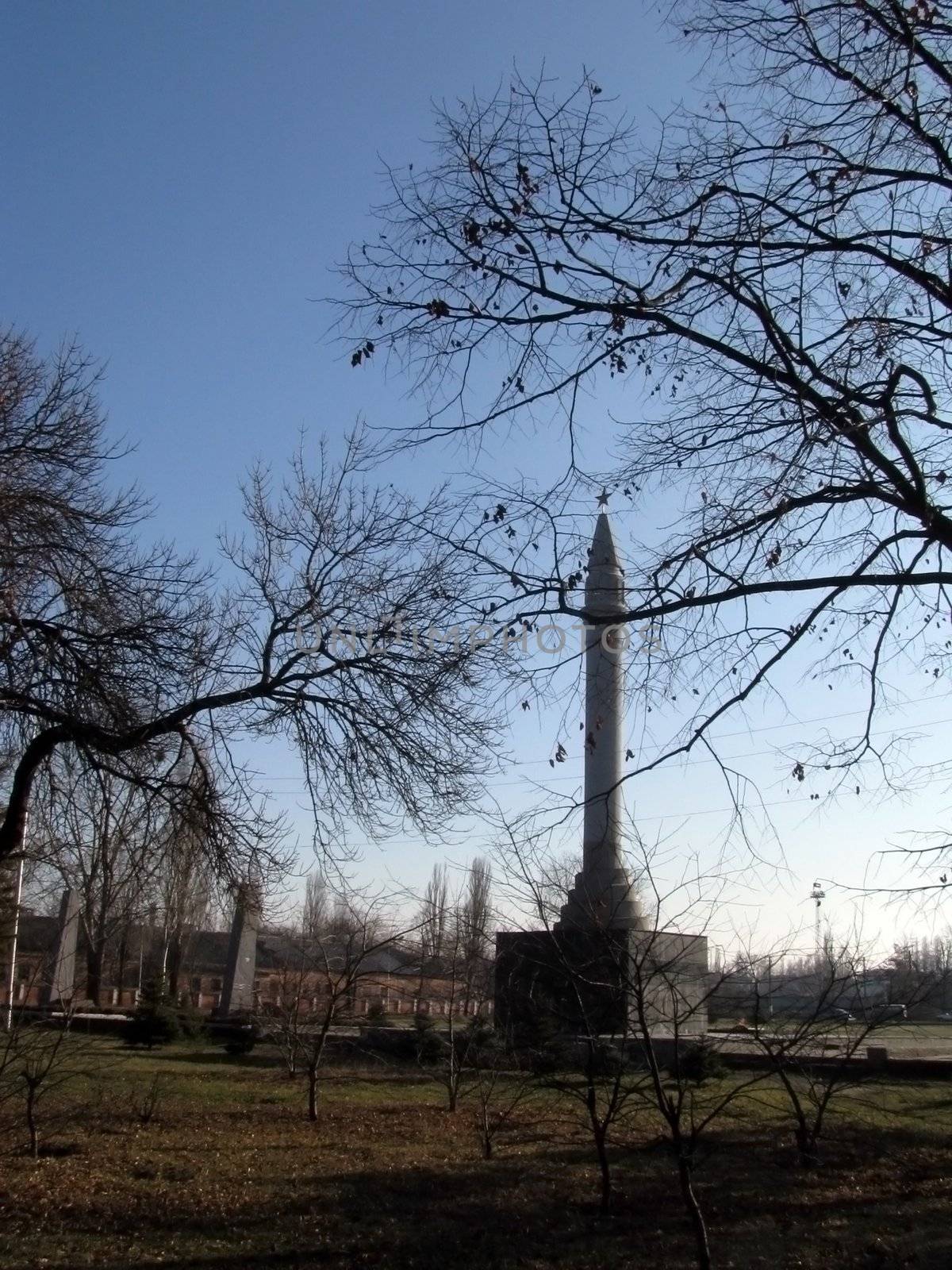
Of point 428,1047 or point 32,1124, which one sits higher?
point 32,1124

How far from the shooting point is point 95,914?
11.7 metres

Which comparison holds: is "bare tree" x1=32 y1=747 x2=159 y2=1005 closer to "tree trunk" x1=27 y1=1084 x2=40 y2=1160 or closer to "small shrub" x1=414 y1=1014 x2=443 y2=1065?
"tree trunk" x1=27 y1=1084 x2=40 y2=1160

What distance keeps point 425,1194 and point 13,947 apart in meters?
5.59

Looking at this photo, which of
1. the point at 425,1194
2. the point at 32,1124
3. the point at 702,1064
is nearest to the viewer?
the point at 425,1194

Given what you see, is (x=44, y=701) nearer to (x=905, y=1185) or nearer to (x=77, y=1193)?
(x=77, y=1193)

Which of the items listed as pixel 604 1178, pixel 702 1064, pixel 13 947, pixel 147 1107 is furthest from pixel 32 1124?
pixel 702 1064

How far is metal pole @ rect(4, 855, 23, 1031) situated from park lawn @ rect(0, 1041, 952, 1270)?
4.27 ft

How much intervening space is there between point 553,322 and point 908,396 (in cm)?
208

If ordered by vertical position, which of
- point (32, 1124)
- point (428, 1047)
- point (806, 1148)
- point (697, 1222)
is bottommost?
point (428, 1047)

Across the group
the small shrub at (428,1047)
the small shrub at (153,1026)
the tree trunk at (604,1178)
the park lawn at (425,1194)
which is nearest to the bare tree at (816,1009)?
the park lawn at (425,1194)

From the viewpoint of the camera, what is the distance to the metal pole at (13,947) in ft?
36.4

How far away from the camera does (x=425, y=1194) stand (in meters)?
10.0

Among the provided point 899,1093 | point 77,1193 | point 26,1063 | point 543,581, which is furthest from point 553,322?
point 899,1093

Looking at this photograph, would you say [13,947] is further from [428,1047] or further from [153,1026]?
[153,1026]
